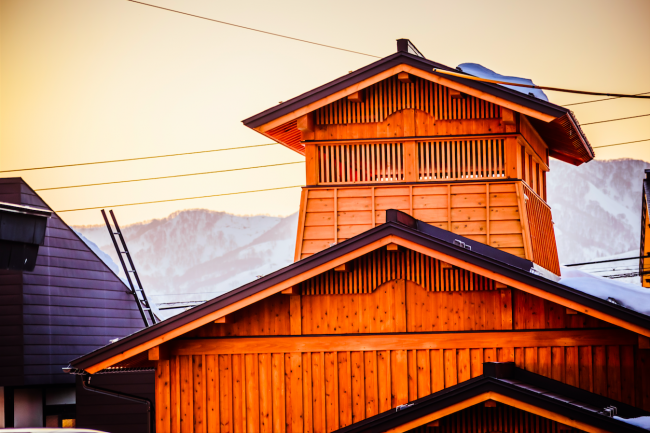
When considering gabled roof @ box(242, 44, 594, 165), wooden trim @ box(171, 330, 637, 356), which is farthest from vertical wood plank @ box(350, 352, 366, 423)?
gabled roof @ box(242, 44, 594, 165)

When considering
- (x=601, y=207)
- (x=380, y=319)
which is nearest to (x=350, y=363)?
(x=380, y=319)

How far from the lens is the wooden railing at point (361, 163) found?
62.5 feet

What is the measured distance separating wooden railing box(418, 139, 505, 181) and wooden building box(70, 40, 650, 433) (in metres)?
0.04

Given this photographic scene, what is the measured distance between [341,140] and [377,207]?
1.98 meters

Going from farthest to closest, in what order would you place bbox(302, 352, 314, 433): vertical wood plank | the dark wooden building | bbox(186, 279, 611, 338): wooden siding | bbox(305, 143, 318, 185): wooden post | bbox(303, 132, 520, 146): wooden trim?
the dark wooden building < bbox(305, 143, 318, 185): wooden post < bbox(303, 132, 520, 146): wooden trim < bbox(302, 352, 314, 433): vertical wood plank < bbox(186, 279, 611, 338): wooden siding

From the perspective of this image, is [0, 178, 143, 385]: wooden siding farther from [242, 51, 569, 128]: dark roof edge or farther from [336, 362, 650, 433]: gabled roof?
[336, 362, 650, 433]: gabled roof

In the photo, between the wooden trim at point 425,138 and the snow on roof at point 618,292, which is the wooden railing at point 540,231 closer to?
the wooden trim at point 425,138

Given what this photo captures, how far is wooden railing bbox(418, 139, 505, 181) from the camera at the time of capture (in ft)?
61.5


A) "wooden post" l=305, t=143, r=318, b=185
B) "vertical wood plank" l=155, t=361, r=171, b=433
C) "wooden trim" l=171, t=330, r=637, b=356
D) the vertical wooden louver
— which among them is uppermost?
the vertical wooden louver

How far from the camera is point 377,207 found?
744 inches

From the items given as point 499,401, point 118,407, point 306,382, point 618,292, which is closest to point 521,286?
point 499,401

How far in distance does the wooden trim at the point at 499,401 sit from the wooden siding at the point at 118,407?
1248cm

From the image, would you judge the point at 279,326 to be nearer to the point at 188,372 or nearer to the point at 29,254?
the point at 188,372

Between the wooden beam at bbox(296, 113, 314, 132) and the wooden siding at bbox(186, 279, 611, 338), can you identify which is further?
the wooden beam at bbox(296, 113, 314, 132)
